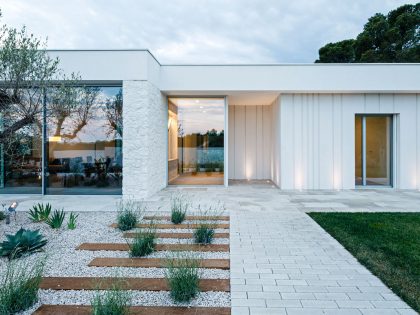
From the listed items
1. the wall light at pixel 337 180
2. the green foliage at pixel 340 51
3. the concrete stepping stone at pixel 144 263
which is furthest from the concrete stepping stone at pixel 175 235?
the green foliage at pixel 340 51

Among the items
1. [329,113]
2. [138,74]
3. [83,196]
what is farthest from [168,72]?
[329,113]

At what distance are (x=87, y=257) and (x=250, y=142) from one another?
31.6 feet

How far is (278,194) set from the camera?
9.07 metres

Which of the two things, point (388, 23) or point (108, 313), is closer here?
point (108, 313)

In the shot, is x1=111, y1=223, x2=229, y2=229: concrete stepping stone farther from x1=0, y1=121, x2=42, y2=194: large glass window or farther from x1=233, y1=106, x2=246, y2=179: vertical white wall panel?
x1=233, y1=106, x2=246, y2=179: vertical white wall panel

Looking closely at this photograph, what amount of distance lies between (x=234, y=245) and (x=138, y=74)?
5.79 metres

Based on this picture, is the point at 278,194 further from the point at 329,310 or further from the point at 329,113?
the point at 329,310

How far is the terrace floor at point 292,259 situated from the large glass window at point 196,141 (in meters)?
2.62

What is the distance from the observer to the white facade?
8305 mm

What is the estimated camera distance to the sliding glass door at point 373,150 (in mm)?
10281

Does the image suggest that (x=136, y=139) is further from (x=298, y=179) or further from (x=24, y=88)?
(x=298, y=179)

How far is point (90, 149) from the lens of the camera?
29.1 feet

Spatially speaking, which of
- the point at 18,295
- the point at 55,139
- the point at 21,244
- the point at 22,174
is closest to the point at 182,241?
the point at 21,244

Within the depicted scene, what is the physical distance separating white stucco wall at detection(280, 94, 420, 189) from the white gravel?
19.1 feet
